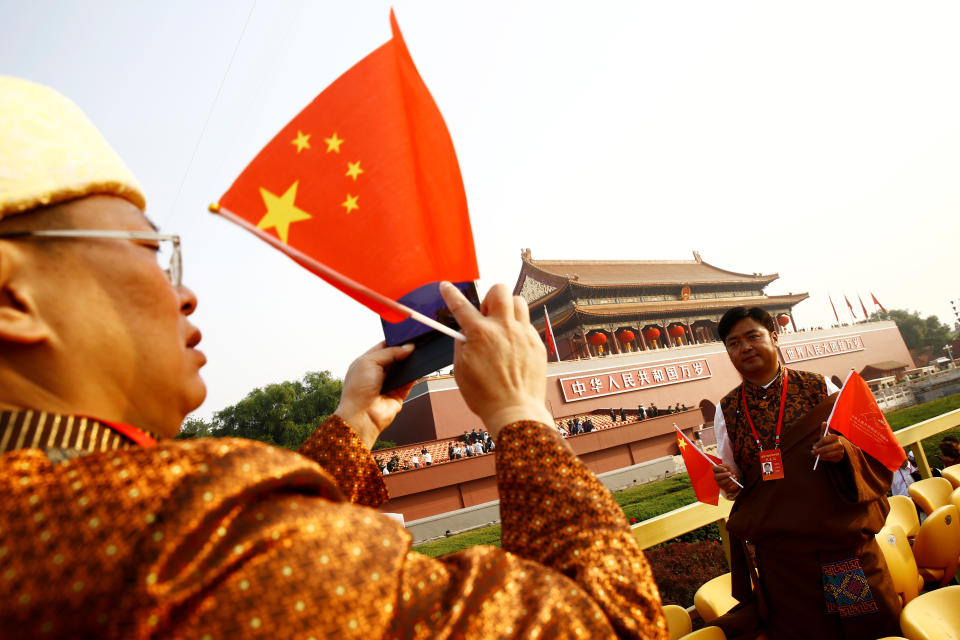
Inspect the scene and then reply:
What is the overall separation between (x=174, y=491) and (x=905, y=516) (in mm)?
4680

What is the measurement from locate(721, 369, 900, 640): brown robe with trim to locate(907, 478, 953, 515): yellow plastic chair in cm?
214

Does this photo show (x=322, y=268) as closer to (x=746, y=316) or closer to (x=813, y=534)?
(x=813, y=534)

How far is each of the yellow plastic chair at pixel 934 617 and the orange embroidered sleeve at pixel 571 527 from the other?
1750 millimetres

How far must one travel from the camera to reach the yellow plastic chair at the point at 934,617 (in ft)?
6.11

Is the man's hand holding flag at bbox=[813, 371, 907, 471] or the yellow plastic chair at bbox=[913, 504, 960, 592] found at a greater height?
the man's hand holding flag at bbox=[813, 371, 907, 471]

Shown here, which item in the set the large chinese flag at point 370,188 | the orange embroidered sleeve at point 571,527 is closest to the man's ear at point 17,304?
the large chinese flag at point 370,188

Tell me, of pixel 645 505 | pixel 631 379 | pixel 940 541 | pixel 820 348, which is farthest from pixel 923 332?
pixel 940 541

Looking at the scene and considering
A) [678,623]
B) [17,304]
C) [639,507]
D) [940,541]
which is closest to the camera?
[17,304]

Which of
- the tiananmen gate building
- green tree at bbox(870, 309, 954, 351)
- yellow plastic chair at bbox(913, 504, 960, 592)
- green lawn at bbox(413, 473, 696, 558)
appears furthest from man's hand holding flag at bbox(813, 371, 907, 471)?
green tree at bbox(870, 309, 954, 351)

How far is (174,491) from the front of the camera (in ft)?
1.72

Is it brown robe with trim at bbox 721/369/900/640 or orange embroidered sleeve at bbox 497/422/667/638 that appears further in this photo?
brown robe with trim at bbox 721/369/900/640

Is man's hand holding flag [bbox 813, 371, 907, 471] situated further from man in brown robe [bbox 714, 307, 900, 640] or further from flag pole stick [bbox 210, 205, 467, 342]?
flag pole stick [bbox 210, 205, 467, 342]

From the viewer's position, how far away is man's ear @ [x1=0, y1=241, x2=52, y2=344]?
2.26 ft

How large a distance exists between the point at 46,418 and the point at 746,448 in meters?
3.08
